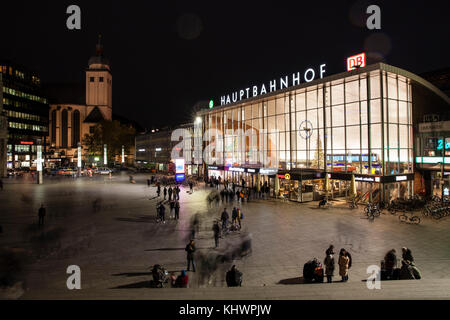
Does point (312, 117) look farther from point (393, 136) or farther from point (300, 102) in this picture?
point (393, 136)

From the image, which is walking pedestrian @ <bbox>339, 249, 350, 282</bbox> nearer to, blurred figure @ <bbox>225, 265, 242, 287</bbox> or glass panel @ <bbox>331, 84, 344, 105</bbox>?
blurred figure @ <bbox>225, 265, 242, 287</bbox>

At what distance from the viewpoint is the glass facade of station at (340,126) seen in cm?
2762

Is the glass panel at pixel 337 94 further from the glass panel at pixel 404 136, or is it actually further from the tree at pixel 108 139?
the tree at pixel 108 139

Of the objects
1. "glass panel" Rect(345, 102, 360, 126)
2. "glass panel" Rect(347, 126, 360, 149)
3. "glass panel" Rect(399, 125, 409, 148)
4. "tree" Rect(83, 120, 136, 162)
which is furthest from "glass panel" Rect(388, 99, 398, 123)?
"tree" Rect(83, 120, 136, 162)

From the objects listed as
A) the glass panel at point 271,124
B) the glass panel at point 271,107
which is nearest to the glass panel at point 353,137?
the glass panel at point 271,124

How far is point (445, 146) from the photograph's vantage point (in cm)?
2789

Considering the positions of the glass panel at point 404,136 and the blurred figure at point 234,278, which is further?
the glass panel at point 404,136

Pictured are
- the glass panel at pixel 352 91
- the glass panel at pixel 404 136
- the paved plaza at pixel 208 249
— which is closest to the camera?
the paved plaza at pixel 208 249

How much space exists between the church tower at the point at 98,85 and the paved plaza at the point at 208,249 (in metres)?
107

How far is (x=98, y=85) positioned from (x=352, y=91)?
117 m

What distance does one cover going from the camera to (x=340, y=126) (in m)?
30.7
